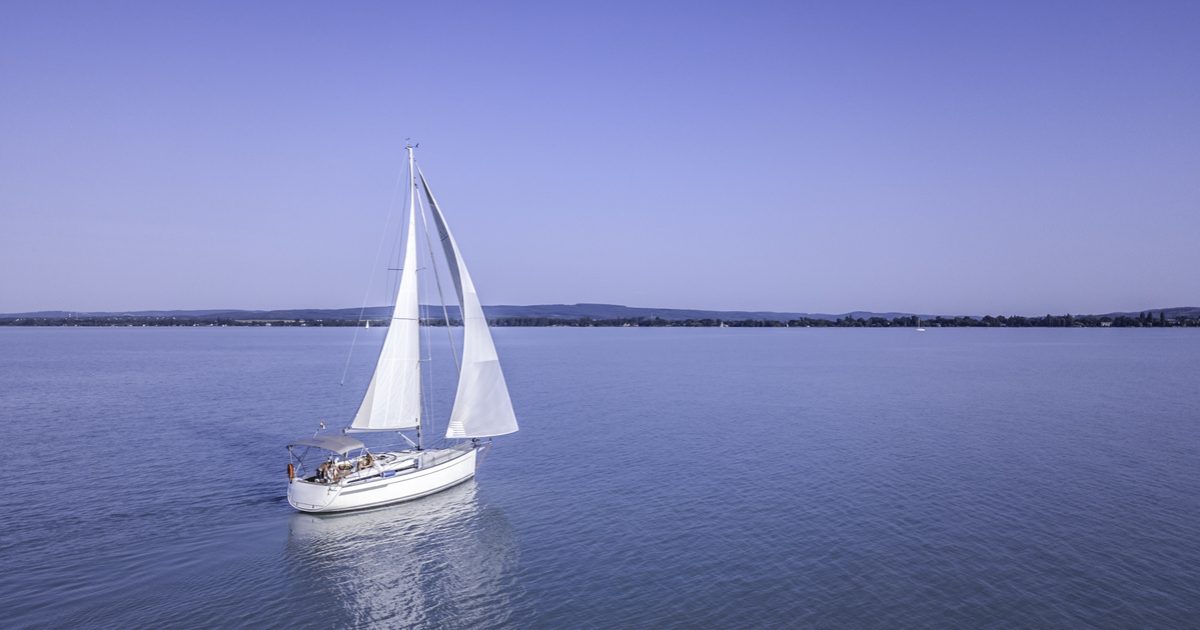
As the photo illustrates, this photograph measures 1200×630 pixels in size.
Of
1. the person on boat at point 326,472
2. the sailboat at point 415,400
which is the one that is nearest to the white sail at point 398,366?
the sailboat at point 415,400

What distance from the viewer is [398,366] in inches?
1233

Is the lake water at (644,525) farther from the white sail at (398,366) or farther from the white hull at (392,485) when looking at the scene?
the white sail at (398,366)

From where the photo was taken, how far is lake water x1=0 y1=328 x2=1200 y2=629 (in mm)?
19656

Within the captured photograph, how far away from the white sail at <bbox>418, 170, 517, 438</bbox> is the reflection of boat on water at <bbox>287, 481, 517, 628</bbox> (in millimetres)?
3565

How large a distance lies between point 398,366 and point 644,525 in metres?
13.2

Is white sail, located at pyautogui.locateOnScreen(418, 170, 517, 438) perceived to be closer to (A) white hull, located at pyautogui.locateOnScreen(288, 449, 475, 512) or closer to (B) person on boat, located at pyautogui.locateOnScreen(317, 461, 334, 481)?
(A) white hull, located at pyautogui.locateOnScreen(288, 449, 475, 512)

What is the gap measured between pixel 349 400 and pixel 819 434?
134ft

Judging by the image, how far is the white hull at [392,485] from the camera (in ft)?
89.0

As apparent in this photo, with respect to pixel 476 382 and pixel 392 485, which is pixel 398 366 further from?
pixel 392 485

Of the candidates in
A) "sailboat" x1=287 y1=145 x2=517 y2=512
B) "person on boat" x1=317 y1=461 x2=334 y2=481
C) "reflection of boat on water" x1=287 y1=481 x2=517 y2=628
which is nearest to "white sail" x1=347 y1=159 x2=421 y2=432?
"sailboat" x1=287 y1=145 x2=517 y2=512

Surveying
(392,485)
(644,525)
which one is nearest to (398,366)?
(392,485)

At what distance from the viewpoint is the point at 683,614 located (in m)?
19.2

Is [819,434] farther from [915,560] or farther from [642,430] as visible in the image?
[915,560]

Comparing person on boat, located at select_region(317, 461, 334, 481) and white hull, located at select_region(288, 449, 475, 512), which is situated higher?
person on boat, located at select_region(317, 461, 334, 481)
